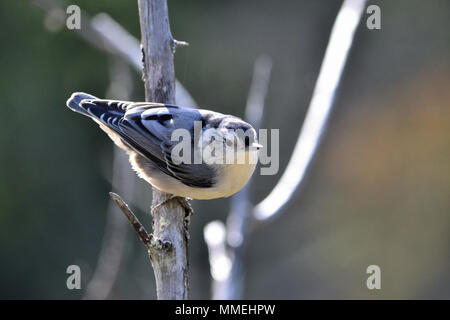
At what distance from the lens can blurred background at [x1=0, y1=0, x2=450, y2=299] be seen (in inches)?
188

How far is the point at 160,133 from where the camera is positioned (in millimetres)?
2811

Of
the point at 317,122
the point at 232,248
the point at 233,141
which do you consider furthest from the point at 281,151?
the point at 233,141

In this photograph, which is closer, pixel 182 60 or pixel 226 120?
pixel 226 120

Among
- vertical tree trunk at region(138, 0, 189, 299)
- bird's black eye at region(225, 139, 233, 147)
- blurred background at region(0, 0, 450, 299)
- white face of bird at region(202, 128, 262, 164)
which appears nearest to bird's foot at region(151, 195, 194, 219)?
vertical tree trunk at region(138, 0, 189, 299)

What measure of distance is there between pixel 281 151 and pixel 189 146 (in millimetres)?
2817

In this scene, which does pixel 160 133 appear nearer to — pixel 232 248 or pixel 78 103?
pixel 78 103

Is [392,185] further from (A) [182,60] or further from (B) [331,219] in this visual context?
(A) [182,60]

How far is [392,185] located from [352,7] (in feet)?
8.17

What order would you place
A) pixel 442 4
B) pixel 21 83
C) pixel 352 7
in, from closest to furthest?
pixel 352 7 → pixel 21 83 → pixel 442 4

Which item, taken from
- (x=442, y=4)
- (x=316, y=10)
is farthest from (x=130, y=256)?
(x=442, y=4)

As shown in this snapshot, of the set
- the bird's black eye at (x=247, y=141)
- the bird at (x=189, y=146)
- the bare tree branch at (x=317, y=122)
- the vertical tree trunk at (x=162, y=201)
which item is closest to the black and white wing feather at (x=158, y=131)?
the bird at (x=189, y=146)

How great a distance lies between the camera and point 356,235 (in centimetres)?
543

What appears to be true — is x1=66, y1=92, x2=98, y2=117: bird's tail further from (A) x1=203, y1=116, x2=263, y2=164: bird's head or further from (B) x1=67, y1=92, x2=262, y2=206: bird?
(A) x1=203, y1=116, x2=263, y2=164: bird's head

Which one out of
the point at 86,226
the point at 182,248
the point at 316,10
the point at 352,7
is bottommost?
the point at 182,248
